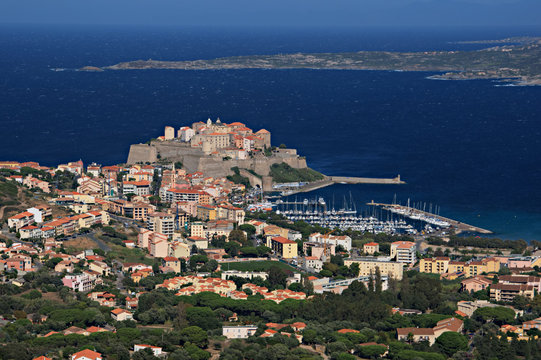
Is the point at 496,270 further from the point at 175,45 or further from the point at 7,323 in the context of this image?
the point at 175,45

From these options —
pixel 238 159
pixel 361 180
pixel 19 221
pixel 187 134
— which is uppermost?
pixel 187 134

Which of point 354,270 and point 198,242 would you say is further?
point 198,242

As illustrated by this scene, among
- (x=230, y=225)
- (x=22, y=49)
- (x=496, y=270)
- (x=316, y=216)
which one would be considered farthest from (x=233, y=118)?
(x=22, y=49)

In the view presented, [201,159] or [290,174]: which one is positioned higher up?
[201,159]

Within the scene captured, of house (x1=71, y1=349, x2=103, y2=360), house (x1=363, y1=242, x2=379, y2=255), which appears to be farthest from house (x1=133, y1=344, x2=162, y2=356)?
house (x1=363, y1=242, x2=379, y2=255)

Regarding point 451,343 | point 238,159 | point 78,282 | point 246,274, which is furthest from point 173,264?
point 238,159

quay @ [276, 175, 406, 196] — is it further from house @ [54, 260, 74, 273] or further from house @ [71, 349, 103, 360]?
house @ [71, 349, 103, 360]

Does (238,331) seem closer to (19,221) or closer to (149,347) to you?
(149,347)
